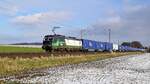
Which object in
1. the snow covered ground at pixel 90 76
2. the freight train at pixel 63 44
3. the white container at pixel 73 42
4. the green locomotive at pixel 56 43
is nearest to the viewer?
the snow covered ground at pixel 90 76

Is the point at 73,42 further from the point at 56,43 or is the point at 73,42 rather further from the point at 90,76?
the point at 90,76

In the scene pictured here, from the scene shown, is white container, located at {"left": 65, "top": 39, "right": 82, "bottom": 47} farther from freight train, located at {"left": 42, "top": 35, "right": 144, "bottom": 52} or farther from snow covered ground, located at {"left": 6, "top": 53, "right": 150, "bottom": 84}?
snow covered ground, located at {"left": 6, "top": 53, "right": 150, "bottom": 84}

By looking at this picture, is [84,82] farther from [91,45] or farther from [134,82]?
[91,45]

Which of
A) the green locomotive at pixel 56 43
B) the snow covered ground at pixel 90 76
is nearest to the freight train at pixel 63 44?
the green locomotive at pixel 56 43

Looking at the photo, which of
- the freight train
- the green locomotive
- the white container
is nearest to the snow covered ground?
the green locomotive

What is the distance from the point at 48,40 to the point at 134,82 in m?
44.1

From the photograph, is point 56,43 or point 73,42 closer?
point 56,43

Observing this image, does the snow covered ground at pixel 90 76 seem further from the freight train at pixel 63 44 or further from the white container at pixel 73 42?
the white container at pixel 73 42

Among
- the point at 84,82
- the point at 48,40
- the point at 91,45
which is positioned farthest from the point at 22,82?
the point at 91,45

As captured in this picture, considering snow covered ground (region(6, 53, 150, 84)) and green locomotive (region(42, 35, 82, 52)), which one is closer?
snow covered ground (region(6, 53, 150, 84))

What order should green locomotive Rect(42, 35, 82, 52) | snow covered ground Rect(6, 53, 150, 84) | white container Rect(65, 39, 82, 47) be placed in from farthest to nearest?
white container Rect(65, 39, 82, 47), green locomotive Rect(42, 35, 82, 52), snow covered ground Rect(6, 53, 150, 84)

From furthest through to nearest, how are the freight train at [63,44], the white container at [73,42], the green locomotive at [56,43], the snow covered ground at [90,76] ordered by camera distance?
the white container at [73,42]
the freight train at [63,44]
the green locomotive at [56,43]
the snow covered ground at [90,76]

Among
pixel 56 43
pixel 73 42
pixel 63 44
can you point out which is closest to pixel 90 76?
pixel 56 43

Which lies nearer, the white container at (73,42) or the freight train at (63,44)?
the freight train at (63,44)
